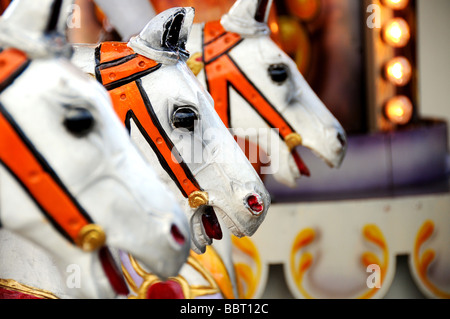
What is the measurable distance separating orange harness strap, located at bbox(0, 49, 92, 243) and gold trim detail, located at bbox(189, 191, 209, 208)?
534 millimetres

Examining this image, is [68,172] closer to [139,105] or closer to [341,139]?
[139,105]

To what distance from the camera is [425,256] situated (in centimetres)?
330

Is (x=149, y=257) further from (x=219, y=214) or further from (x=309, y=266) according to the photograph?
(x=309, y=266)

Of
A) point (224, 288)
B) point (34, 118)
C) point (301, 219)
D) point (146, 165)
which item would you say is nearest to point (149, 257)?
point (146, 165)

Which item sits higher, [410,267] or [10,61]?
[10,61]

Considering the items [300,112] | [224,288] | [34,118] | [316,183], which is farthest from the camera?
[316,183]

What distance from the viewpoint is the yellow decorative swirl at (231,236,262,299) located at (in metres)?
2.99

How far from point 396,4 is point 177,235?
11.8ft

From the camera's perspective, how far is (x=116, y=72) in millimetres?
1454

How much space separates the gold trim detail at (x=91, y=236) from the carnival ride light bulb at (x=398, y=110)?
3.48 meters

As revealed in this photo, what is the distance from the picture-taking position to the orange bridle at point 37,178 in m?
0.91

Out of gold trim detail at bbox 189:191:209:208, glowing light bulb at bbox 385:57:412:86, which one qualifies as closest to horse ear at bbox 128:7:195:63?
gold trim detail at bbox 189:191:209:208

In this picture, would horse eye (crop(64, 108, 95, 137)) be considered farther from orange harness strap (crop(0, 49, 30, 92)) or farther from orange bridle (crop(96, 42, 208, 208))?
orange bridle (crop(96, 42, 208, 208))
